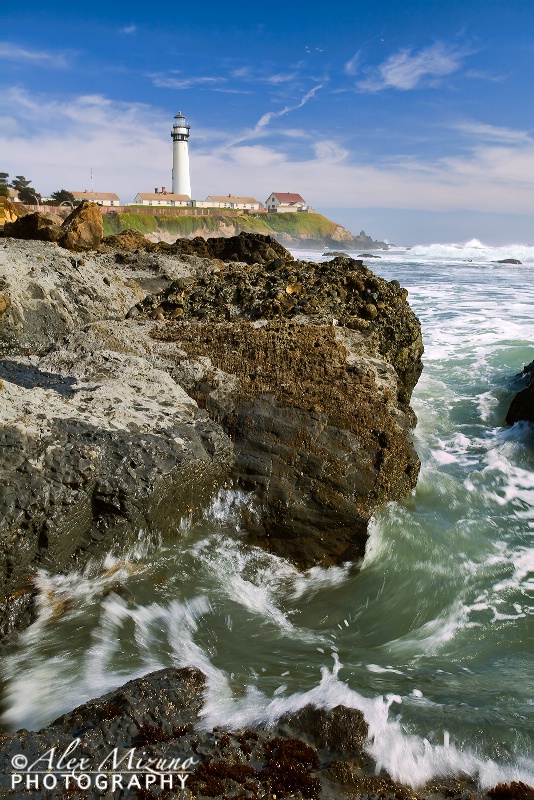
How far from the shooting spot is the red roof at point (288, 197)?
376 ft

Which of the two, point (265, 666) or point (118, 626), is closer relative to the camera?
point (265, 666)

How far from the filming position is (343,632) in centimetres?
361

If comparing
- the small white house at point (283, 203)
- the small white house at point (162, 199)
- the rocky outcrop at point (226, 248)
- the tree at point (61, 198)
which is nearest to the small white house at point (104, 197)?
the small white house at point (162, 199)

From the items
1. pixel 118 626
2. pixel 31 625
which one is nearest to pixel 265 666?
pixel 118 626

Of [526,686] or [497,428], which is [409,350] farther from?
[526,686]

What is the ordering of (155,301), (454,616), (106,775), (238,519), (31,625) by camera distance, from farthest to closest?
(155,301)
(238,519)
(454,616)
(31,625)
(106,775)

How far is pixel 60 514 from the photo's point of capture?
11.4 ft

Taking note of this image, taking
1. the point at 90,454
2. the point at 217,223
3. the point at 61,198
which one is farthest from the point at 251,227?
the point at 90,454

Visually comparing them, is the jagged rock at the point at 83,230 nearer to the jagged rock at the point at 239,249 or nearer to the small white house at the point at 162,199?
the jagged rock at the point at 239,249

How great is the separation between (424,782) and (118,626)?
73.2 inches

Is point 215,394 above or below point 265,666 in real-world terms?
above

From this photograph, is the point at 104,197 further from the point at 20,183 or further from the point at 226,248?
the point at 226,248

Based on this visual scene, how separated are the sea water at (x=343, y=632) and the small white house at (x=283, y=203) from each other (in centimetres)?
11533

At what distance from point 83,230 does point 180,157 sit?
8090 cm
